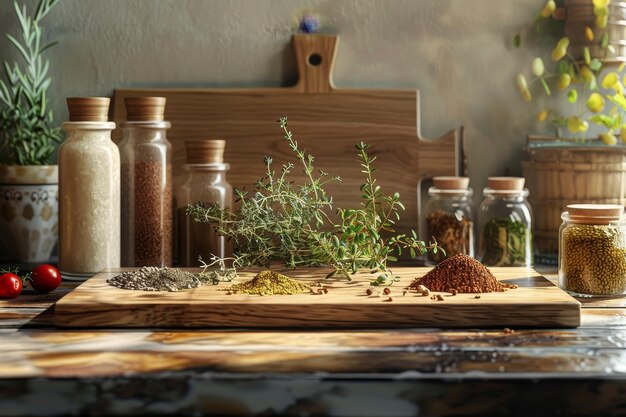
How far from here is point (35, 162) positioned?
1881mm

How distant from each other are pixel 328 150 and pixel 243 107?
0.20m

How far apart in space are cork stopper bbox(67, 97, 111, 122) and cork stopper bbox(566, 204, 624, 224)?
82 cm

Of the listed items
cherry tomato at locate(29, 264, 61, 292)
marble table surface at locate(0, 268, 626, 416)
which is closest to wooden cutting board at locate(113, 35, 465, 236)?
cherry tomato at locate(29, 264, 61, 292)

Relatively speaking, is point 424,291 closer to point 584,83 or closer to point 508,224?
point 508,224

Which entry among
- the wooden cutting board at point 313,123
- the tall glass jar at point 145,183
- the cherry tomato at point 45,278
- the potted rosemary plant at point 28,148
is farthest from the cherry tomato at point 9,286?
the wooden cutting board at point 313,123

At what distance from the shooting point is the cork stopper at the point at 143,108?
1.68 m

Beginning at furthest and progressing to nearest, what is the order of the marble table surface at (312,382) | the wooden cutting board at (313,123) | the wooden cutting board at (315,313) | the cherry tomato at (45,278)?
the wooden cutting board at (313,123) < the cherry tomato at (45,278) < the wooden cutting board at (315,313) < the marble table surface at (312,382)

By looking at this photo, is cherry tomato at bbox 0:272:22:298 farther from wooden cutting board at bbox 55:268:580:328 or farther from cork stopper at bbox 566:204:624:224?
cork stopper at bbox 566:204:624:224

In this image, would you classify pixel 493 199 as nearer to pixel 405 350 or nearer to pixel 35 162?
pixel 405 350

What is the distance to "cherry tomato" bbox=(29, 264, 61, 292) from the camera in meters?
1.51

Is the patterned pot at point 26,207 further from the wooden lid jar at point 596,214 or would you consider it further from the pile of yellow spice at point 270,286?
the wooden lid jar at point 596,214

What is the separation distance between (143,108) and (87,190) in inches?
7.3

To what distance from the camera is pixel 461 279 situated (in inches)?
54.8

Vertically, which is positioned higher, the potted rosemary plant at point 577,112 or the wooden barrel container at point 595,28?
the wooden barrel container at point 595,28
